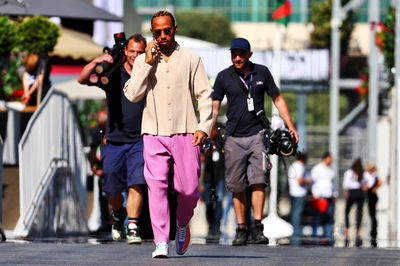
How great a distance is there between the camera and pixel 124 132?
14172 millimetres

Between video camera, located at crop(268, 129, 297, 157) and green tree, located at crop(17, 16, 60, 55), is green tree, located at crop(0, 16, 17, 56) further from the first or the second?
video camera, located at crop(268, 129, 297, 157)

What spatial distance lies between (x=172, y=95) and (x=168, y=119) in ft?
0.59

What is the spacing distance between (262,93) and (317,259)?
3.50 metres

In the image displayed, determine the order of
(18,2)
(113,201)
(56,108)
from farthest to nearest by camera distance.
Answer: (18,2) < (56,108) < (113,201)

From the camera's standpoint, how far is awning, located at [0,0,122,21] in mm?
20469

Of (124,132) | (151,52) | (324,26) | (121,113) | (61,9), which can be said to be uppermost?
(324,26)

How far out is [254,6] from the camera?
3647 inches

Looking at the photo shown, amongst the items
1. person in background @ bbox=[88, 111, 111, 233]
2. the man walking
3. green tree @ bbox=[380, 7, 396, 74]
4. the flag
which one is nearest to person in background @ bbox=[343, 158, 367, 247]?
green tree @ bbox=[380, 7, 396, 74]

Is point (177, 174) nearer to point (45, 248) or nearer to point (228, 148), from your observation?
point (45, 248)

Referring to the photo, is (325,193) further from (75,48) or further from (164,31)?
(164,31)

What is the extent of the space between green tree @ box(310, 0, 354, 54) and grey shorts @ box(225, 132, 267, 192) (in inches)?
1474

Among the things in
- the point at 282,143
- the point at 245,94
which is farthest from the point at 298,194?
the point at 245,94

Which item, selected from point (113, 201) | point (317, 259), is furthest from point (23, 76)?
point (317, 259)

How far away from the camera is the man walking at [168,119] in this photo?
11523 mm
